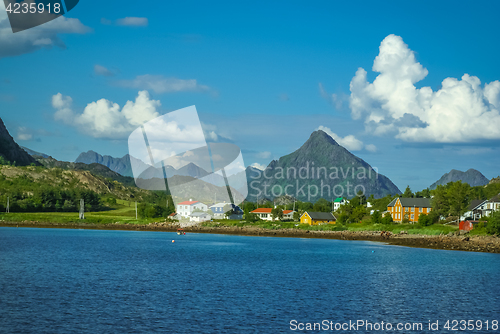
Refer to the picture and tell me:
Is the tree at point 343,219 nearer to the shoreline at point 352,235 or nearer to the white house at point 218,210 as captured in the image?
the shoreline at point 352,235

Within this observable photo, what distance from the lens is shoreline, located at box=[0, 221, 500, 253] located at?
85.1m

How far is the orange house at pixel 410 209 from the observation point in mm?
141875

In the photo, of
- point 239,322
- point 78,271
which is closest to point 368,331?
point 239,322

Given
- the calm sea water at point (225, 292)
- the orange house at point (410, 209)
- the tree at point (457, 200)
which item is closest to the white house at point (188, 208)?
the orange house at point (410, 209)

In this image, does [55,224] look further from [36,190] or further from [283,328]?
[283,328]

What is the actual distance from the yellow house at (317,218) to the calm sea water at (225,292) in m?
84.5

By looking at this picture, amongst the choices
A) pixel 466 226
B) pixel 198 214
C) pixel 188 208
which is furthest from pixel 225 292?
pixel 188 208

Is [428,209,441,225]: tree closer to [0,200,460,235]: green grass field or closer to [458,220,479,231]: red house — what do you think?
[0,200,460,235]: green grass field

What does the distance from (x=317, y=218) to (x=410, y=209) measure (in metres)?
29.8

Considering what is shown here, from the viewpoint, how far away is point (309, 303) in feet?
110

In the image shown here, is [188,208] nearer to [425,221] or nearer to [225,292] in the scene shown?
[425,221]

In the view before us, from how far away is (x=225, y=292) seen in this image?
37500mm

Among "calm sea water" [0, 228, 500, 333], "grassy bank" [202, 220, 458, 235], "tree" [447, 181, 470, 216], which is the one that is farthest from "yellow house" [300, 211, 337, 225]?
"calm sea water" [0, 228, 500, 333]

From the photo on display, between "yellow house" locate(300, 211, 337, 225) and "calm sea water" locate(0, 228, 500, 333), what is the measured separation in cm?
8452
